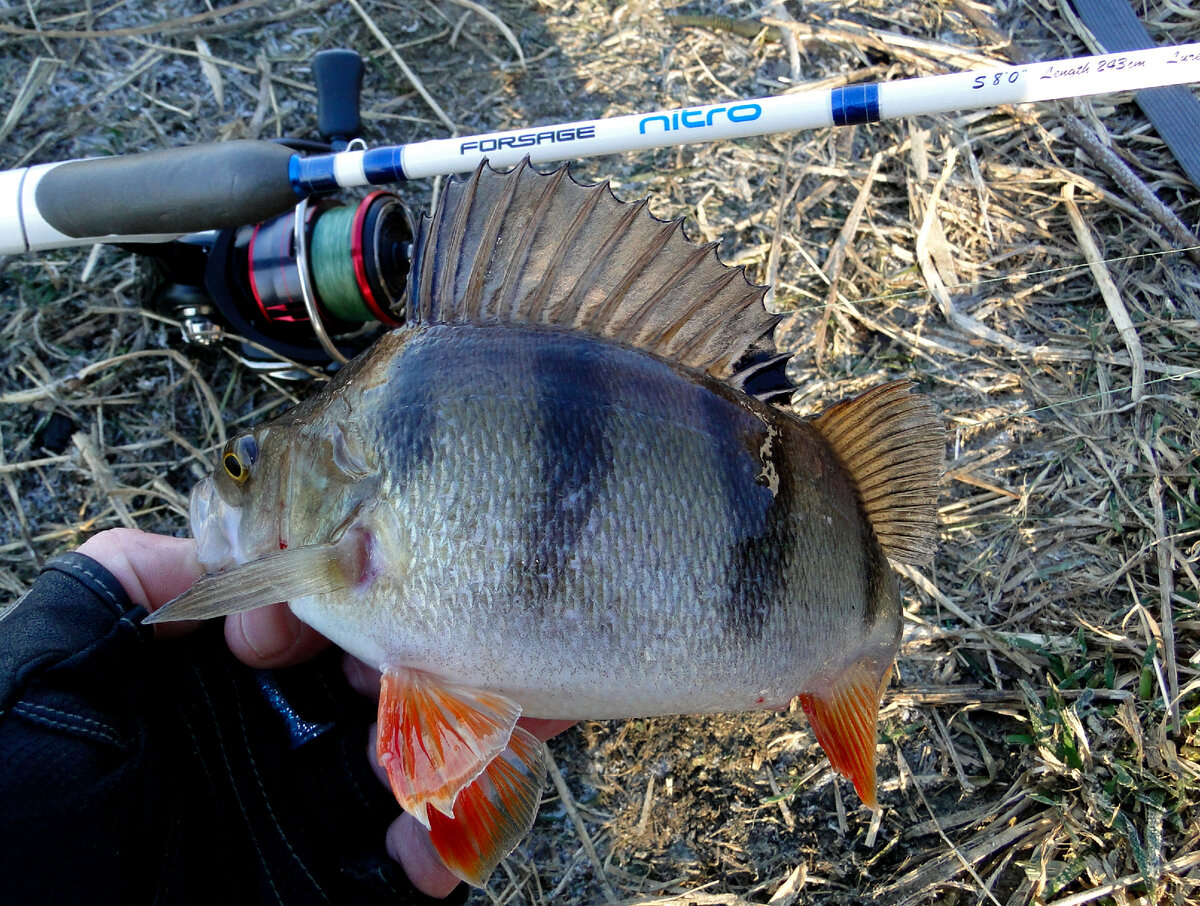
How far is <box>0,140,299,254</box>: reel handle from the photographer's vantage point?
2.05m

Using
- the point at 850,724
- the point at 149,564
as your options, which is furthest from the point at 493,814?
the point at 149,564

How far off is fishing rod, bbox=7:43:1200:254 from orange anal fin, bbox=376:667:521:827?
1.35 meters

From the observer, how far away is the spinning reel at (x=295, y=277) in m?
2.09

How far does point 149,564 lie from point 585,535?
1.17 meters

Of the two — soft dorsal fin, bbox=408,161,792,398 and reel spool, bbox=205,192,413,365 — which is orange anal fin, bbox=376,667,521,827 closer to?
soft dorsal fin, bbox=408,161,792,398

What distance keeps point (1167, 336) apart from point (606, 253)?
2.07 metres

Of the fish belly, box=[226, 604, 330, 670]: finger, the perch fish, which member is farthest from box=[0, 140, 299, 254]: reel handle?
box=[226, 604, 330, 670]: finger

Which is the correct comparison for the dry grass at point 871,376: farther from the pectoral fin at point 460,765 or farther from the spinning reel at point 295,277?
the pectoral fin at point 460,765

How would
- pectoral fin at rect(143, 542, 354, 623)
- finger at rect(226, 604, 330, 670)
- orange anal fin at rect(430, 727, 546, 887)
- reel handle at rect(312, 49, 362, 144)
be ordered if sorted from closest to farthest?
pectoral fin at rect(143, 542, 354, 623), orange anal fin at rect(430, 727, 546, 887), finger at rect(226, 604, 330, 670), reel handle at rect(312, 49, 362, 144)

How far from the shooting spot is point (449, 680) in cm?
152

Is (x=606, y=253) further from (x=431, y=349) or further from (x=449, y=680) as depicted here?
(x=449, y=680)

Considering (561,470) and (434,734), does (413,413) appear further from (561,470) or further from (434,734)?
(434,734)

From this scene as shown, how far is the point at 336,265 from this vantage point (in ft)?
6.88

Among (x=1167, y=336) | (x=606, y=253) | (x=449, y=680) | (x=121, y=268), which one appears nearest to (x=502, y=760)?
(x=449, y=680)
